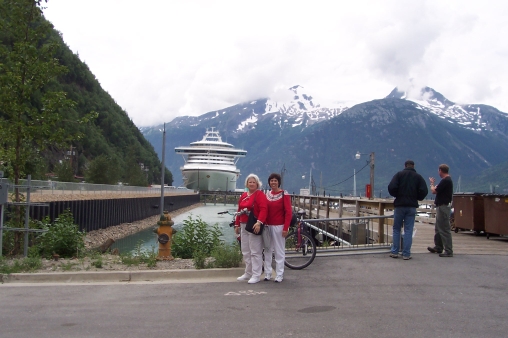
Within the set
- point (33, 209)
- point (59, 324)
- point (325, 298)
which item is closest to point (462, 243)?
point (325, 298)

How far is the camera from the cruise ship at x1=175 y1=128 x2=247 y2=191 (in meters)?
108

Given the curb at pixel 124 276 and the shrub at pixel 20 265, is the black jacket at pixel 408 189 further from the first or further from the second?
the shrub at pixel 20 265

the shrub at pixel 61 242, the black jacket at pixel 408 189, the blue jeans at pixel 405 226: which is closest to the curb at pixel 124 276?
the shrub at pixel 61 242

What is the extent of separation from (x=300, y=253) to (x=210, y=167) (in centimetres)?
9933

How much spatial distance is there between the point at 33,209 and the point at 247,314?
1971cm

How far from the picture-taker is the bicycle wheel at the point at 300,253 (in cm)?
931

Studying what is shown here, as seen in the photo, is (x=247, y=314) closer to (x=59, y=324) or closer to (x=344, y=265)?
(x=59, y=324)

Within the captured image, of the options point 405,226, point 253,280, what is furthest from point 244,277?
point 405,226

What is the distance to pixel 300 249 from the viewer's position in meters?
9.50

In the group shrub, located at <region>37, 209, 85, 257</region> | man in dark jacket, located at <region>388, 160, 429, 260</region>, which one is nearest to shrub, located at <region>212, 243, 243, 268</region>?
man in dark jacket, located at <region>388, 160, 429, 260</region>

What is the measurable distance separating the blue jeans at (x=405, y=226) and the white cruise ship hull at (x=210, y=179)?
97.9m

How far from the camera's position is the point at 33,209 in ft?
76.8

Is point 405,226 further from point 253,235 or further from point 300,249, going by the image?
point 253,235

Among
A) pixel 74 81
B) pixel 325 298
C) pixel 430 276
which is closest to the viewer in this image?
pixel 325 298
